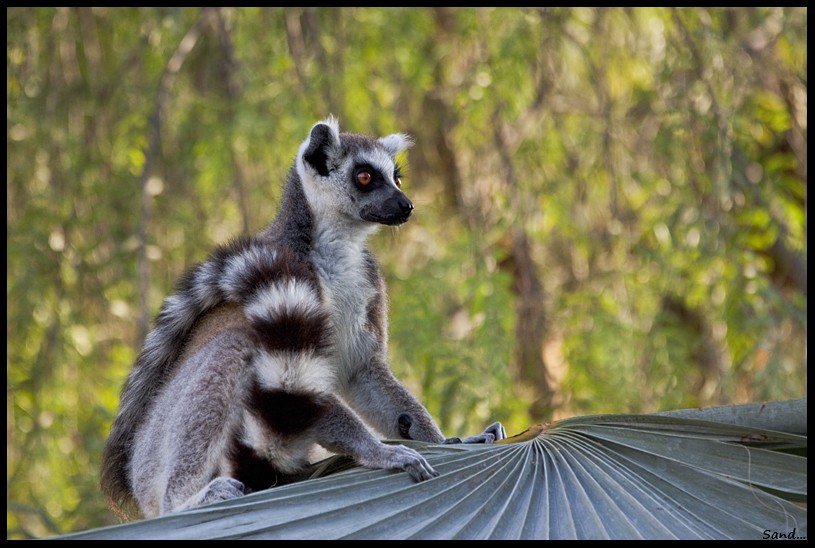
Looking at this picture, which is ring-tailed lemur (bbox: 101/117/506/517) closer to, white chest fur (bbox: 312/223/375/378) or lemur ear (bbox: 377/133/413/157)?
white chest fur (bbox: 312/223/375/378)

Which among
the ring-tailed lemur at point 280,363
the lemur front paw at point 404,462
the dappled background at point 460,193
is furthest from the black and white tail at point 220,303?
the dappled background at point 460,193

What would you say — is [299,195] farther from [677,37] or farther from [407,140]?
[677,37]

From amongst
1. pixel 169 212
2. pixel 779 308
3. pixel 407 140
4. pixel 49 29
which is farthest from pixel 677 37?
pixel 49 29

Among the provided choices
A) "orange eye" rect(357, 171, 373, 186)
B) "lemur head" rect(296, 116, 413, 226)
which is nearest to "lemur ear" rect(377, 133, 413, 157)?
"lemur head" rect(296, 116, 413, 226)

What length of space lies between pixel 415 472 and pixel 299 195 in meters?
1.60

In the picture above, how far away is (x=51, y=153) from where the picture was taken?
618 centimetres

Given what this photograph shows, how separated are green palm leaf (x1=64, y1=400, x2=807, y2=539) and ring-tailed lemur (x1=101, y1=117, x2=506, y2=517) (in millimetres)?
200

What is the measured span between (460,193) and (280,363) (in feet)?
14.6

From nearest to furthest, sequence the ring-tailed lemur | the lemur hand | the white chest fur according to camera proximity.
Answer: the ring-tailed lemur
the lemur hand
the white chest fur

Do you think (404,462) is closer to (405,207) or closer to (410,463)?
(410,463)

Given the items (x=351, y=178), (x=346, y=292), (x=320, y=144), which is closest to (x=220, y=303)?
(x=346, y=292)

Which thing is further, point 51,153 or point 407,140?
point 51,153

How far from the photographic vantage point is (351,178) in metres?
3.62

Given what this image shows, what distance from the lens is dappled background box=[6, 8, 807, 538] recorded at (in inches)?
214
